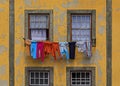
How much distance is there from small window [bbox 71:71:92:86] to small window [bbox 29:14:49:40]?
2.10 metres

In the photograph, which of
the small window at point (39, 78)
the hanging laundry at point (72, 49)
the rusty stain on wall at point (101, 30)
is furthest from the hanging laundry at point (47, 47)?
the rusty stain on wall at point (101, 30)

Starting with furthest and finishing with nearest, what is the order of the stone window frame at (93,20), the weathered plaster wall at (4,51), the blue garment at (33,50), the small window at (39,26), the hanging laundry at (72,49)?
the small window at (39,26) < the stone window frame at (93,20) < the weathered plaster wall at (4,51) < the hanging laundry at (72,49) < the blue garment at (33,50)

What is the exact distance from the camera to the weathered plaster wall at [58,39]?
95.0ft

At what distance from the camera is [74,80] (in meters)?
29.3

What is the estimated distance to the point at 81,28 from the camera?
29.2 meters

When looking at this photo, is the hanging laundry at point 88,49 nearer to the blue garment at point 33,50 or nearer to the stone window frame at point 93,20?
the stone window frame at point 93,20

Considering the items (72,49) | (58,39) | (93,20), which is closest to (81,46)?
(72,49)

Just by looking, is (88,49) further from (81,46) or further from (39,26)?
(39,26)

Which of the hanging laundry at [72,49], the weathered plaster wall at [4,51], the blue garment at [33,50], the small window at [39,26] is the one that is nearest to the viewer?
the blue garment at [33,50]

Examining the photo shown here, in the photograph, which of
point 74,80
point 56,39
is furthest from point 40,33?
point 74,80

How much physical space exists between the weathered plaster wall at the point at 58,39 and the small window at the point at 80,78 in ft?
1.30

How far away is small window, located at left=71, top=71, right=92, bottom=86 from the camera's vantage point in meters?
29.2

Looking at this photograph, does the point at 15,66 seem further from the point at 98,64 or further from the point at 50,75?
the point at 98,64

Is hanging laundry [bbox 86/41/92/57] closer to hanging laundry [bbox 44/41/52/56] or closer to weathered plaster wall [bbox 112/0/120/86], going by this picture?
weathered plaster wall [bbox 112/0/120/86]
